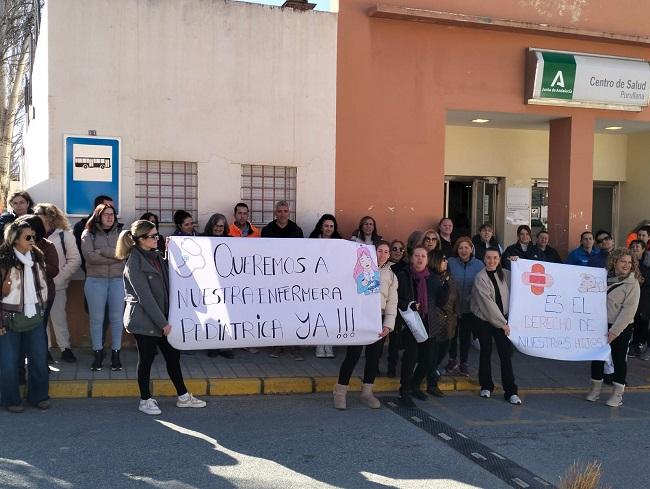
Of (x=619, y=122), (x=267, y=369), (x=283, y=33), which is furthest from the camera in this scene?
(x=619, y=122)

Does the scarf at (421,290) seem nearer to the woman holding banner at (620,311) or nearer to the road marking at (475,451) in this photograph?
the road marking at (475,451)

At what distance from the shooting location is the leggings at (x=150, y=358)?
6348mm

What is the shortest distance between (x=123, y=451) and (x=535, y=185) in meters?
10.4

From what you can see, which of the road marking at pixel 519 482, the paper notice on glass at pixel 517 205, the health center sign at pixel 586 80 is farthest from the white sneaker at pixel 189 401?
the paper notice on glass at pixel 517 205

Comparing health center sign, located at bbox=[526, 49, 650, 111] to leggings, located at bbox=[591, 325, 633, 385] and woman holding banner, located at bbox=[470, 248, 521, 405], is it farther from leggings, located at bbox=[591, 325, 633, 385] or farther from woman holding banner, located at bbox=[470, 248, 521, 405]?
leggings, located at bbox=[591, 325, 633, 385]

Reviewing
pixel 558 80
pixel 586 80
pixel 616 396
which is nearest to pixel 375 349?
pixel 616 396

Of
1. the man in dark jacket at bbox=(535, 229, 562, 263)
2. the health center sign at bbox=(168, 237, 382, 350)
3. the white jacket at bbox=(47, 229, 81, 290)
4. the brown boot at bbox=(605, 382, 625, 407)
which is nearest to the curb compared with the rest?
the health center sign at bbox=(168, 237, 382, 350)

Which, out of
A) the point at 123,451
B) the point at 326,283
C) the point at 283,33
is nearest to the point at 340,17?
the point at 283,33

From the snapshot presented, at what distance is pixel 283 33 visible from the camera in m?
9.79

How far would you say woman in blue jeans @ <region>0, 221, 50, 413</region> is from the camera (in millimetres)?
6297

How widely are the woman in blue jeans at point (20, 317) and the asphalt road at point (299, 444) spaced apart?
24cm

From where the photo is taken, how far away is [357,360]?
23.1 feet

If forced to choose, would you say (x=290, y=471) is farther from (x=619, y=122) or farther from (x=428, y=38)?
(x=619, y=122)

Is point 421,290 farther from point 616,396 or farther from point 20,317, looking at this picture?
point 20,317
